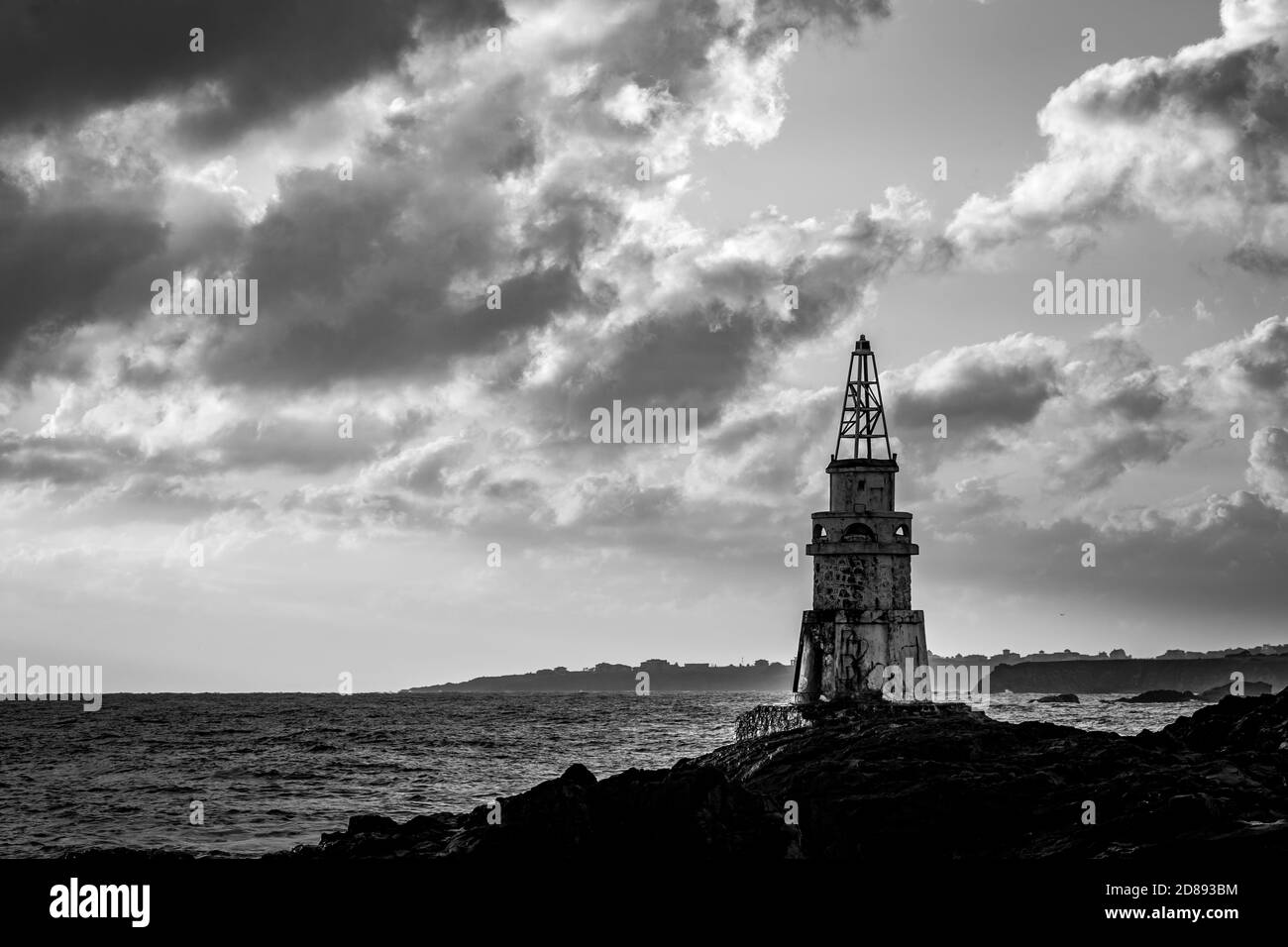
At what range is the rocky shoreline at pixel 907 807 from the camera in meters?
18.0

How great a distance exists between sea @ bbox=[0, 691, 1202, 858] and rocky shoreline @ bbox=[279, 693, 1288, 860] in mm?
12222

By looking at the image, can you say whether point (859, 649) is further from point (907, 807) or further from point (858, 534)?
point (907, 807)

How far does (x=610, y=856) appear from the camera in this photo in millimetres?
17859

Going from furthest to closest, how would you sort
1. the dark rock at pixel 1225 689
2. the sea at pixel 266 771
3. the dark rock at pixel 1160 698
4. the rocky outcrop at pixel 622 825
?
the dark rock at pixel 1225 689 < the dark rock at pixel 1160 698 < the sea at pixel 266 771 < the rocky outcrop at pixel 622 825

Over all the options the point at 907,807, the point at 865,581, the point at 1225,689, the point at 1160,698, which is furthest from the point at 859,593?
the point at 1225,689

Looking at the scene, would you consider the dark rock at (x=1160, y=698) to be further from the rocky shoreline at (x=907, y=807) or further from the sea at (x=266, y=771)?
the rocky shoreline at (x=907, y=807)

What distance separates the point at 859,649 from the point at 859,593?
1855mm

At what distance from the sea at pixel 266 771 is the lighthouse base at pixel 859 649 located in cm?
766

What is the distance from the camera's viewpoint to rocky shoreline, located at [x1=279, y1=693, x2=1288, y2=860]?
18000 millimetres

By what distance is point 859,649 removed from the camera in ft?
140

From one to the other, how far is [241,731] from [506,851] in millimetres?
70166

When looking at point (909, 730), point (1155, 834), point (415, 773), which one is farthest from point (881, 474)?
point (1155, 834)

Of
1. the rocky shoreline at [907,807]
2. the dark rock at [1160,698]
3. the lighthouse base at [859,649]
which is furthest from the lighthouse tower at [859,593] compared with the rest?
the dark rock at [1160,698]
